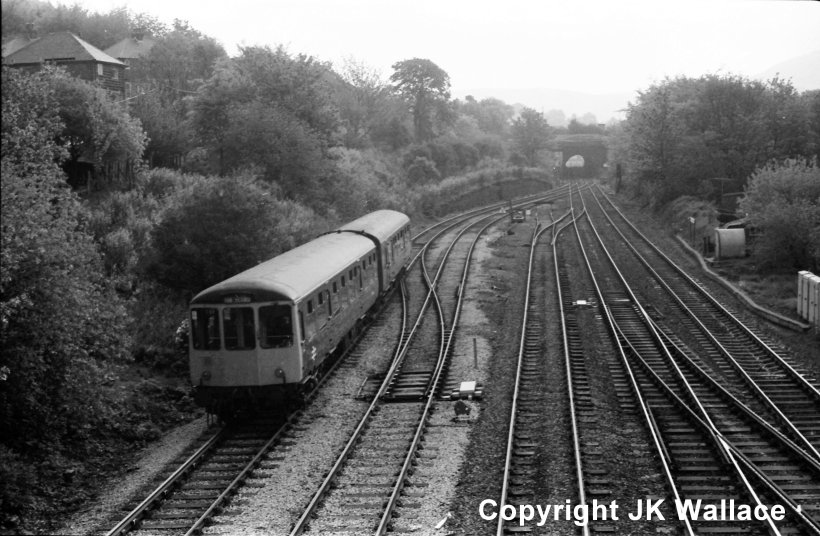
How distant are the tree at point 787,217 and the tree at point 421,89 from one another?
5070 centimetres

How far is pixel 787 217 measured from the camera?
2898 cm

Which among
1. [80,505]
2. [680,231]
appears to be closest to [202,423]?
[80,505]

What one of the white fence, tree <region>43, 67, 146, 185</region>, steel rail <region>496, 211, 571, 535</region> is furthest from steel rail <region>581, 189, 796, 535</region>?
tree <region>43, 67, 146, 185</region>

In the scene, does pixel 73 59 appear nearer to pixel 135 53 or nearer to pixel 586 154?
pixel 135 53

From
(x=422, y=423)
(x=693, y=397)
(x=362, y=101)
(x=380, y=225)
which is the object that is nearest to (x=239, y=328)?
(x=422, y=423)

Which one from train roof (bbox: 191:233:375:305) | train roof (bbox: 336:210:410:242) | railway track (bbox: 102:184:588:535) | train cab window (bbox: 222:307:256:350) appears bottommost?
railway track (bbox: 102:184:588:535)

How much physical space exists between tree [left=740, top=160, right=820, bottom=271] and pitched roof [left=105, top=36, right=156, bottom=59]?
4131 centimetres

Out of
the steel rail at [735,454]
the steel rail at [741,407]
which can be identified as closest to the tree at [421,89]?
the steel rail at [741,407]

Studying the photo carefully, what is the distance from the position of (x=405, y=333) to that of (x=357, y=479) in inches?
413

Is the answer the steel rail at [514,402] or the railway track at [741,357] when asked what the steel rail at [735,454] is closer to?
the railway track at [741,357]

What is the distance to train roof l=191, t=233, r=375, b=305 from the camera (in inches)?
607

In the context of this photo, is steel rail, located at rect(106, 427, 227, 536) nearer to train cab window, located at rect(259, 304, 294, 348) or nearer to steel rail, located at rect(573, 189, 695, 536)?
train cab window, located at rect(259, 304, 294, 348)

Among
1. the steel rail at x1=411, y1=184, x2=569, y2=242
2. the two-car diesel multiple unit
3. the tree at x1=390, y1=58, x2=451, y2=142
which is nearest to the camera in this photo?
the two-car diesel multiple unit

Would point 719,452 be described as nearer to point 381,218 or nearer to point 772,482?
point 772,482
